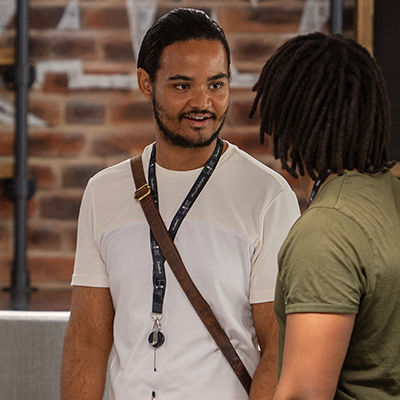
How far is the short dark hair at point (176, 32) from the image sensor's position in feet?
4.38

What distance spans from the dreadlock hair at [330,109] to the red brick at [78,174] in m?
1.38

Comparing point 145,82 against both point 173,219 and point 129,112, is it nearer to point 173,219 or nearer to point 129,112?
point 173,219

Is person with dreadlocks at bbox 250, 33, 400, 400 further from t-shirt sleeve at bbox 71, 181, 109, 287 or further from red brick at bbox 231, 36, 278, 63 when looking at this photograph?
red brick at bbox 231, 36, 278, 63

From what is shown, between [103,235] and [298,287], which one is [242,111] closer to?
[103,235]

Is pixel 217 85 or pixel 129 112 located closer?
pixel 217 85

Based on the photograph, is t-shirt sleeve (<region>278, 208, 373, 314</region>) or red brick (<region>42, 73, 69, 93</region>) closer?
t-shirt sleeve (<region>278, 208, 373, 314</region>)

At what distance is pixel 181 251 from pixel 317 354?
551 mm

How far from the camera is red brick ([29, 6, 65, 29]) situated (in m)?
2.22

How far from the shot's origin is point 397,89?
198cm

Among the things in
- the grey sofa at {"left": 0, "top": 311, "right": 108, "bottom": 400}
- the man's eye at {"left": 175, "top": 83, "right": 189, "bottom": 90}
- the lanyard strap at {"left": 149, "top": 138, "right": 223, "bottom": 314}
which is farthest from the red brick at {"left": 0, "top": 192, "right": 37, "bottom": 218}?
the man's eye at {"left": 175, "top": 83, "right": 189, "bottom": 90}

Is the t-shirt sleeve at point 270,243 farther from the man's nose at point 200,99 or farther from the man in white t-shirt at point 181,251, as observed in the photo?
the man's nose at point 200,99

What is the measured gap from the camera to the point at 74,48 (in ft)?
7.32

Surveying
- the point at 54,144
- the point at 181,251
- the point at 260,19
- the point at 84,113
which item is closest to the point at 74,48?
the point at 84,113

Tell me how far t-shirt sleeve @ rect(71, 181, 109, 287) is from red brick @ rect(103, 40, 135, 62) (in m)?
0.97
